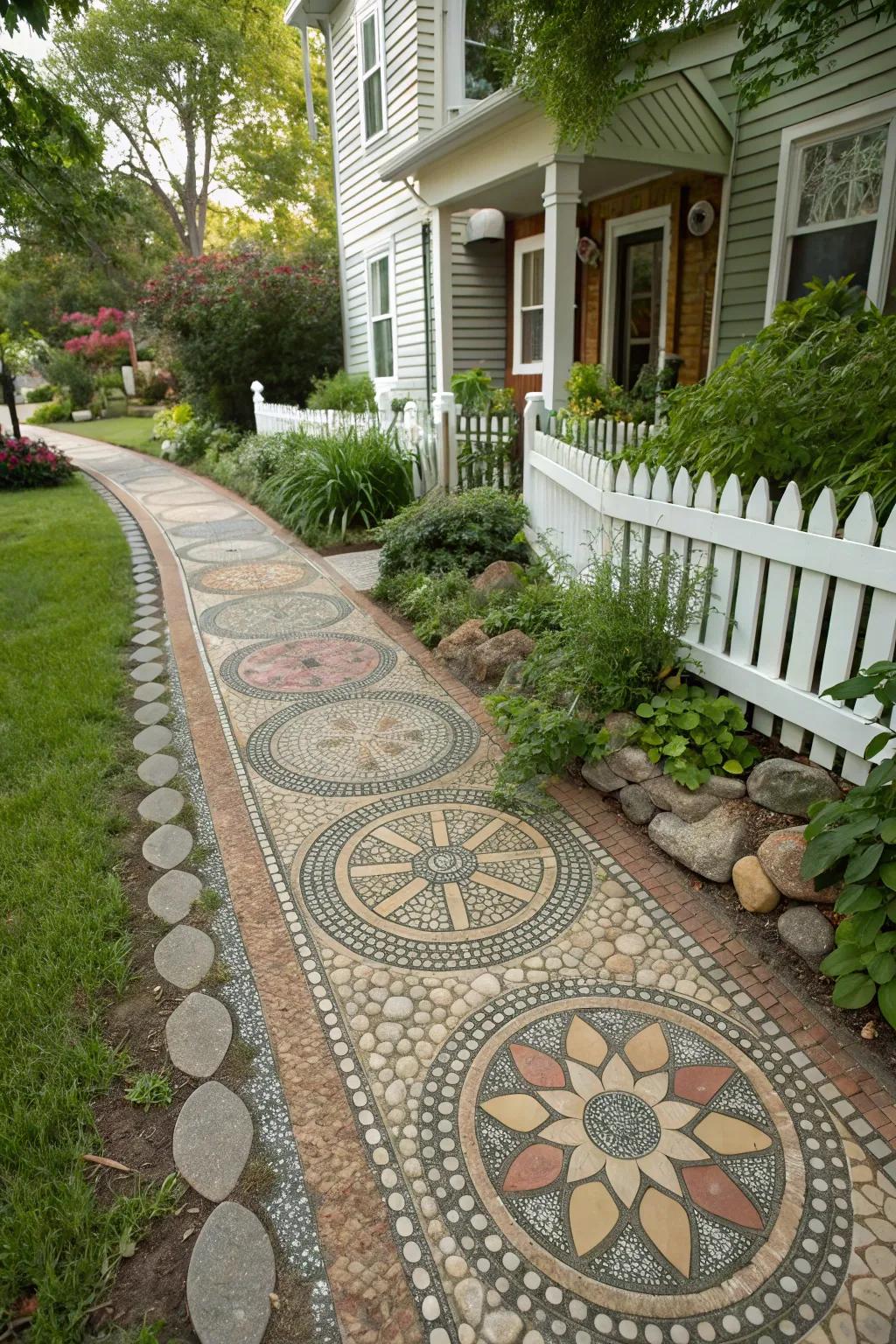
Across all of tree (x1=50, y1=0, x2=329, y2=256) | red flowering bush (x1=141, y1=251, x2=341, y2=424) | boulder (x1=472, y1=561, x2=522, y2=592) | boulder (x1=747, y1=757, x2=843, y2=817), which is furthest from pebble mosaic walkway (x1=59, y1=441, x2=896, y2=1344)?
tree (x1=50, y1=0, x2=329, y2=256)

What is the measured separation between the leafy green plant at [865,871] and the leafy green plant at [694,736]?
0.71 meters

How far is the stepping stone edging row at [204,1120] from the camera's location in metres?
1.53

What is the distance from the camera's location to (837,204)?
6.26m

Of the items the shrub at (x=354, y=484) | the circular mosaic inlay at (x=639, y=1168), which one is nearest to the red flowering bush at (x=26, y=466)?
the shrub at (x=354, y=484)

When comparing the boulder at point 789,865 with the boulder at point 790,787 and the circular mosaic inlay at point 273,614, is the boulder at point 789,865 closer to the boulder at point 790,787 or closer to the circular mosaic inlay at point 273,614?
the boulder at point 790,787

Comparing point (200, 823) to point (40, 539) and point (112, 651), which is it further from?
point (40, 539)

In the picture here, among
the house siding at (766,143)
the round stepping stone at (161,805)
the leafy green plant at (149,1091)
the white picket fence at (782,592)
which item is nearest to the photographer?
the leafy green plant at (149,1091)

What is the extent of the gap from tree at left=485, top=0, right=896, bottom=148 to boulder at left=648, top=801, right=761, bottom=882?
4.36 metres

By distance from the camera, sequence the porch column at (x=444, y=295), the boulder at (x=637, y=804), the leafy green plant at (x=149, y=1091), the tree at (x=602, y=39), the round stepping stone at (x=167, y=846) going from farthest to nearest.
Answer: the porch column at (x=444, y=295) → the tree at (x=602, y=39) → the boulder at (x=637, y=804) → the round stepping stone at (x=167, y=846) → the leafy green plant at (x=149, y=1091)

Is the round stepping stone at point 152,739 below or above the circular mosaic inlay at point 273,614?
below

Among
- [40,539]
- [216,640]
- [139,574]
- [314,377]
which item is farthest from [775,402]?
[314,377]

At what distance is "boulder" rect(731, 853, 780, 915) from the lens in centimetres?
249

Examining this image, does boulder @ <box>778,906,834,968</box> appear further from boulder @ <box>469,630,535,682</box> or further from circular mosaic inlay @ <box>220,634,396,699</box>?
circular mosaic inlay @ <box>220,634,396,699</box>

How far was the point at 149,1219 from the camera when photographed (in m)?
1.68
